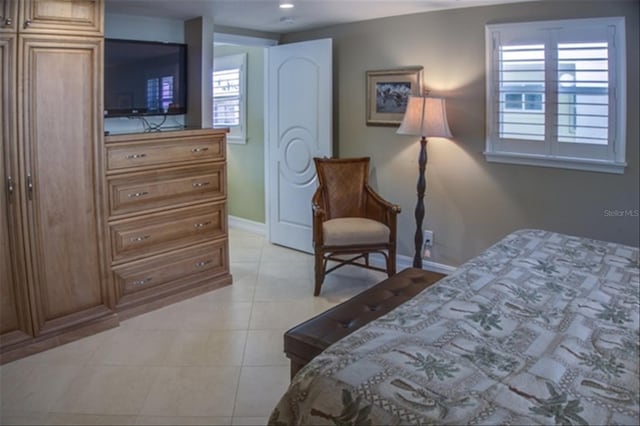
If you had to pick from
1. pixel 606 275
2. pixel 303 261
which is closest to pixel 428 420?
pixel 606 275

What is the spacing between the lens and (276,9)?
3.88m

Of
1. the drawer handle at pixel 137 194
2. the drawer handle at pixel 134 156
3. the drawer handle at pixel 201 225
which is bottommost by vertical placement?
the drawer handle at pixel 201 225

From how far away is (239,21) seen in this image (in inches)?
173

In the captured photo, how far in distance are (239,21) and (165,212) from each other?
1.81 m

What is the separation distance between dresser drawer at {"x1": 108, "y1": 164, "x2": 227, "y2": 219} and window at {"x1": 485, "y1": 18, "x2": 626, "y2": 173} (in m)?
2.04

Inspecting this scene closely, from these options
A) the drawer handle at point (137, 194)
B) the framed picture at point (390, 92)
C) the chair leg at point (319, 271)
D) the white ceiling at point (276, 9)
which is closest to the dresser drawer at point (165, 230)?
the drawer handle at point (137, 194)

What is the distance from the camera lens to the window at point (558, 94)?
325 centimetres

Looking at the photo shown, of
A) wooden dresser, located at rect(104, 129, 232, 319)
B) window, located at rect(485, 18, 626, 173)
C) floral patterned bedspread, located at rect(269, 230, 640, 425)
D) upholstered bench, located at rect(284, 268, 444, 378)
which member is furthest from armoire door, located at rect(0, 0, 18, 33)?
window, located at rect(485, 18, 626, 173)

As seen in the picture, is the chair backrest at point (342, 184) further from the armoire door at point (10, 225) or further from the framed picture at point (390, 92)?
the armoire door at point (10, 225)

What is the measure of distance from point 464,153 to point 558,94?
2.56 ft

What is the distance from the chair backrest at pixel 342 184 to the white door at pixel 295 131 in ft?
1.36

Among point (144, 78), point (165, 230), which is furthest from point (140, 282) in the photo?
point (144, 78)

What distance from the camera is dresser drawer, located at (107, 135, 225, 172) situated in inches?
130

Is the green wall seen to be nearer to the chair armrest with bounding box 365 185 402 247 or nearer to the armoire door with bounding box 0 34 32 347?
the chair armrest with bounding box 365 185 402 247
